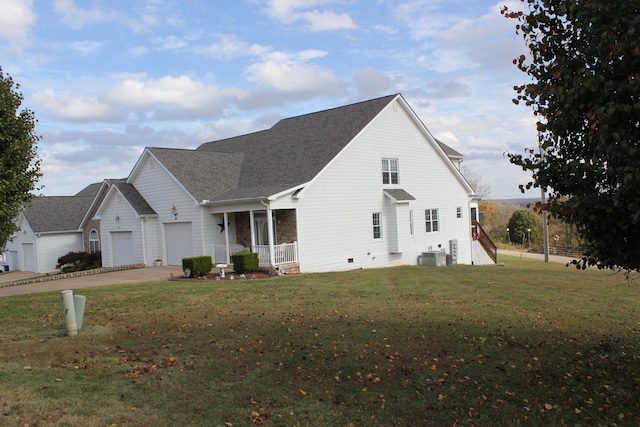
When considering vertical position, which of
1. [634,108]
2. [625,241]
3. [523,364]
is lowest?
[523,364]

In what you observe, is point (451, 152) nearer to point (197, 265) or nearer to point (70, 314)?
point (197, 265)

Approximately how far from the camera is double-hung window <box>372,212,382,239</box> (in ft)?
Result: 81.7

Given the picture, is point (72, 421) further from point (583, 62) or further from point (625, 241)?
point (583, 62)

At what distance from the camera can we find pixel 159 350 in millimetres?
8492

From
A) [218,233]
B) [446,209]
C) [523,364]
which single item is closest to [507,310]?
[523,364]

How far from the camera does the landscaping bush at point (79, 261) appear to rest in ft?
94.1

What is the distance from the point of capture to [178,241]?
24156mm

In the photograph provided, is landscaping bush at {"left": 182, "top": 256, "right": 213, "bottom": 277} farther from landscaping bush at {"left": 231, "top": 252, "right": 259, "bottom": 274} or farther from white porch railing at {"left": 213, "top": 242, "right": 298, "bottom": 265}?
white porch railing at {"left": 213, "top": 242, "right": 298, "bottom": 265}

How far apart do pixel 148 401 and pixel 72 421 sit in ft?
2.97

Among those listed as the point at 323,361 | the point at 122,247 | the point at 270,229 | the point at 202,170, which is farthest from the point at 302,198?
the point at 323,361

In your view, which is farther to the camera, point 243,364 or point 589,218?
point 243,364

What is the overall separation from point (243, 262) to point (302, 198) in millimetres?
3890

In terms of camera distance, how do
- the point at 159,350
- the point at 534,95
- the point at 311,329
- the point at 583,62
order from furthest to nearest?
the point at 311,329
the point at 159,350
the point at 534,95
the point at 583,62

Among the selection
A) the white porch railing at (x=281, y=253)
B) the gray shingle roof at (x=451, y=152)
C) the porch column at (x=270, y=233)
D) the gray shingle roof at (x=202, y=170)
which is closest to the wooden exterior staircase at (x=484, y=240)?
the gray shingle roof at (x=451, y=152)
